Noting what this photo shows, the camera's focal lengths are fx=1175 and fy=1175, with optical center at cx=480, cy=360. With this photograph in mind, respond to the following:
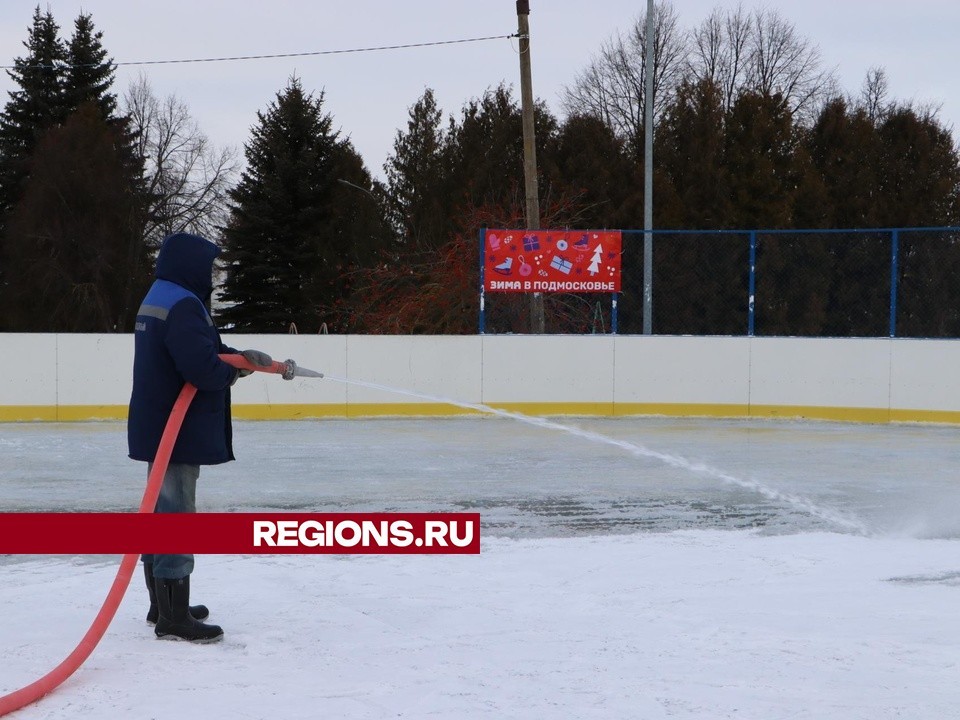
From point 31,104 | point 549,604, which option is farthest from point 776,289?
point 31,104

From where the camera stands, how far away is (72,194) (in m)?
44.2

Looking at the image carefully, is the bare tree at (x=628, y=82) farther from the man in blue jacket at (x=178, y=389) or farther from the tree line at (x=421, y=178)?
the man in blue jacket at (x=178, y=389)

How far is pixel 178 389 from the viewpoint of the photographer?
486cm

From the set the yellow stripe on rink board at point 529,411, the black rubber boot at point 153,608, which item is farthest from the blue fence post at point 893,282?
the black rubber boot at point 153,608

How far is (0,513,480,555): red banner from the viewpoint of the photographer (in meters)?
6.73

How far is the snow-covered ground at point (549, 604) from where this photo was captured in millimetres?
4258

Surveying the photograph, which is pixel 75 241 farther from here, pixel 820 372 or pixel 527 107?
pixel 820 372

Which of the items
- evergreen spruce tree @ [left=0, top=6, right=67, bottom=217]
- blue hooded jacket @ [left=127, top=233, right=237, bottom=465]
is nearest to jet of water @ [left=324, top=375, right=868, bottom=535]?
blue hooded jacket @ [left=127, top=233, right=237, bottom=465]

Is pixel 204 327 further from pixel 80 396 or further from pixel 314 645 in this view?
pixel 80 396

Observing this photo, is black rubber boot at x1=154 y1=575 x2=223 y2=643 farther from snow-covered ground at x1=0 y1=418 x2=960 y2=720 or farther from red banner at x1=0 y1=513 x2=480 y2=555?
red banner at x1=0 y1=513 x2=480 y2=555

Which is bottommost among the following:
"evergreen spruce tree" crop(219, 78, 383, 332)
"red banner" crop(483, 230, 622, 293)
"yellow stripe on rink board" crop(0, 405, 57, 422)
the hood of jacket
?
"yellow stripe on rink board" crop(0, 405, 57, 422)

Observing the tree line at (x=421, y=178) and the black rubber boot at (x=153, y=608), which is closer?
the black rubber boot at (x=153, y=608)

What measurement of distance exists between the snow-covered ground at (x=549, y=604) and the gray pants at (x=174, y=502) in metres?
0.30

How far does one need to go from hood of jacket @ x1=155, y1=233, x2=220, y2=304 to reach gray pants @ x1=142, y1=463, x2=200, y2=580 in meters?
0.75
